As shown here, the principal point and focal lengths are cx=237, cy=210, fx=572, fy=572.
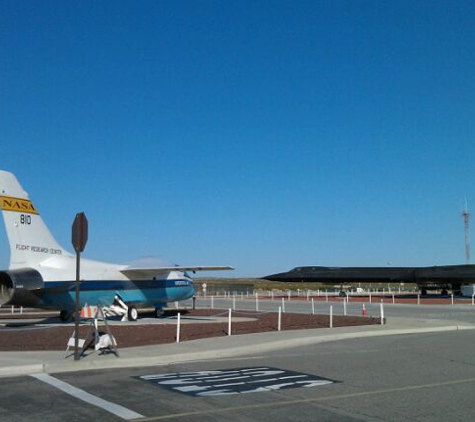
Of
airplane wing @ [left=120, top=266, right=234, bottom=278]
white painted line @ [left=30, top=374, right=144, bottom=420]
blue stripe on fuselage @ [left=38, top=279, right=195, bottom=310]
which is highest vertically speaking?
airplane wing @ [left=120, top=266, right=234, bottom=278]

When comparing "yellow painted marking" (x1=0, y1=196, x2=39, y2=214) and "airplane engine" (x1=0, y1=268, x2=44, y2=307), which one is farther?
"yellow painted marking" (x1=0, y1=196, x2=39, y2=214)

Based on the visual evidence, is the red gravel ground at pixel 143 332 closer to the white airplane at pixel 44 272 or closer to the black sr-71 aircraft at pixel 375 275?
the white airplane at pixel 44 272

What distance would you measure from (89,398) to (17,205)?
15.2 m

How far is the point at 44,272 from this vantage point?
22.3 meters

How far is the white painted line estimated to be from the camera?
7.32m

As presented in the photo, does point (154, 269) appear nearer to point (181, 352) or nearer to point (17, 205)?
point (17, 205)

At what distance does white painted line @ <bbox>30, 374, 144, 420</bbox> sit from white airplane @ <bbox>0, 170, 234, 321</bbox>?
1183 centimetres

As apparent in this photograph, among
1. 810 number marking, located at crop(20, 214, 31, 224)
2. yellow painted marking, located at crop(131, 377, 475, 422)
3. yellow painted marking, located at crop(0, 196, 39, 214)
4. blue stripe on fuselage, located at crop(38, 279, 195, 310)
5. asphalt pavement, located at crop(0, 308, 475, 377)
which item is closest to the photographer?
Result: yellow painted marking, located at crop(131, 377, 475, 422)

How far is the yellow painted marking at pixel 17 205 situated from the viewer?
70.5 feet

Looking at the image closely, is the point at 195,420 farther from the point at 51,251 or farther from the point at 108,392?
the point at 51,251

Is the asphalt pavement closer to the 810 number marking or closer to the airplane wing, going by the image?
the airplane wing

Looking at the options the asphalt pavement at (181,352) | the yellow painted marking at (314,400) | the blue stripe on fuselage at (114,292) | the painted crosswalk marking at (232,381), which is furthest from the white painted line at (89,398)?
the blue stripe on fuselage at (114,292)

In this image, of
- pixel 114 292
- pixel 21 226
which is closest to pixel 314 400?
pixel 21 226

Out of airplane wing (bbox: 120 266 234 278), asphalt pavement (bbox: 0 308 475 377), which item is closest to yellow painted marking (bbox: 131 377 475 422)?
asphalt pavement (bbox: 0 308 475 377)
